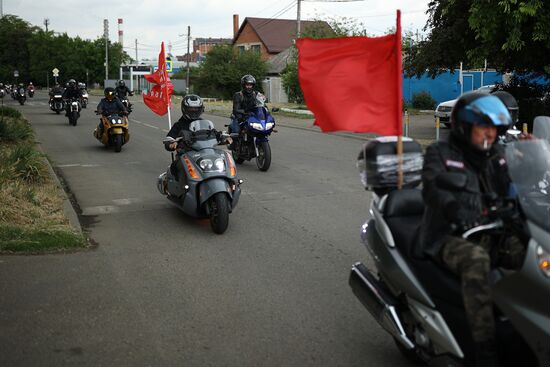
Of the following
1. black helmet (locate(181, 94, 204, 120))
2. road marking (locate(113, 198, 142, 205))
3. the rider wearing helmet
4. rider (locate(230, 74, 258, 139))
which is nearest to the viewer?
the rider wearing helmet

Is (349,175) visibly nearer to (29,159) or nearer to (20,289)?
(29,159)

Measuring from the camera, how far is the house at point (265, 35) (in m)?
74.9

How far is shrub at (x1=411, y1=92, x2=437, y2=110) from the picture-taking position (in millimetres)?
38062

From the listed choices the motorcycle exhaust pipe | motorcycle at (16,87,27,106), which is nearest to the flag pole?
the motorcycle exhaust pipe

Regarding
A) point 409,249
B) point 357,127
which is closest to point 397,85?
point 357,127

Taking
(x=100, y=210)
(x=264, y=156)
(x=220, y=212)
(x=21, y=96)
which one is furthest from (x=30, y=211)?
(x=21, y=96)

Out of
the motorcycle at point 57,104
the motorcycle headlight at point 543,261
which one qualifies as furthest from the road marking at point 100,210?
the motorcycle at point 57,104

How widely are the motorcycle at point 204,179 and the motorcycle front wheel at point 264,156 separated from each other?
13.9 ft

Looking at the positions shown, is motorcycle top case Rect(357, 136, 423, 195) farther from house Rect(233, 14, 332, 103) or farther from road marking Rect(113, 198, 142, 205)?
house Rect(233, 14, 332, 103)

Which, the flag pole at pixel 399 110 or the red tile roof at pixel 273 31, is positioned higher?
the red tile roof at pixel 273 31

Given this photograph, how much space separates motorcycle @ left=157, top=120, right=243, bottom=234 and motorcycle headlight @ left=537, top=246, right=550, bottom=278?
5242mm

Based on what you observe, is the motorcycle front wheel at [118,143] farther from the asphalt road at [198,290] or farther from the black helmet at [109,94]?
the asphalt road at [198,290]

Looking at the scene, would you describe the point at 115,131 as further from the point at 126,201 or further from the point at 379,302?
the point at 379,302

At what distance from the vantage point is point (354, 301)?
5.76 m
